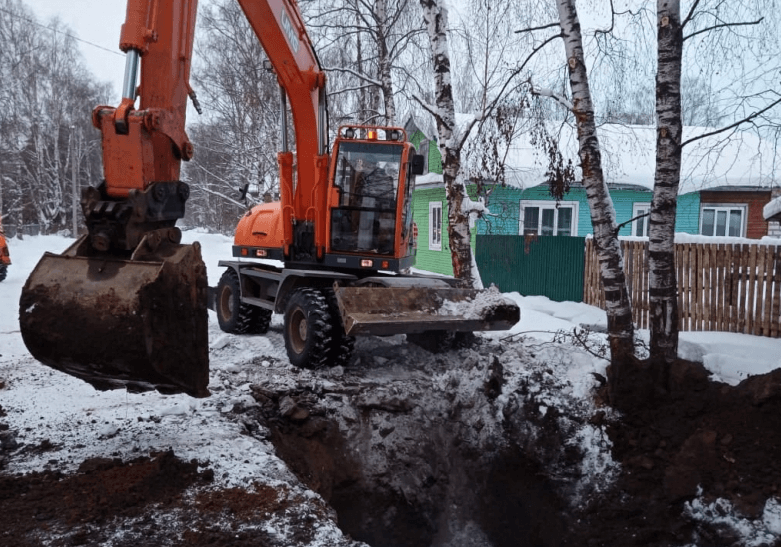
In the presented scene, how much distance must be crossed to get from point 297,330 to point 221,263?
3.17m

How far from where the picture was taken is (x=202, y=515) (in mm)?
3439

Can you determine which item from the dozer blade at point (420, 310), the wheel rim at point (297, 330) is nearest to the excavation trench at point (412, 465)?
the dozer blade at point (420, 310)

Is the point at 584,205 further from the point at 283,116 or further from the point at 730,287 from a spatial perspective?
the point at 283,116

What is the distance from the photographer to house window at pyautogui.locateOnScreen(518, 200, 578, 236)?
49.4 feet

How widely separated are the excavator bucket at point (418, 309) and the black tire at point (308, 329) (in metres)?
0.46

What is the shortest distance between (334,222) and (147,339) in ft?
12.8

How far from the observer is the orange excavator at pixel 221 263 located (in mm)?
3551

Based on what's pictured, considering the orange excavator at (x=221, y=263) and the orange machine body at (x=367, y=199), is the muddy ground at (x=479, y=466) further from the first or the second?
the orange machine body at (x=367, y=199)

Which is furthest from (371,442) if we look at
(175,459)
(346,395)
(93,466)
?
(93,466)

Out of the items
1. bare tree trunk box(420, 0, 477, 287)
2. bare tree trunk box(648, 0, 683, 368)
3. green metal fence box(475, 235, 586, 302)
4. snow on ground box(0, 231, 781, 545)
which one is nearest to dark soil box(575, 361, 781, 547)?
snow on ground box(0, 231, 781, 545)

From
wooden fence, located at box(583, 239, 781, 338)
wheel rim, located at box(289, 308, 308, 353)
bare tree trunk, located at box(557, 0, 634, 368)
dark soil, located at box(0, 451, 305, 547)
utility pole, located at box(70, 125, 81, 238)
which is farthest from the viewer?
utility pole, located at box(70, 125, 81, 238)

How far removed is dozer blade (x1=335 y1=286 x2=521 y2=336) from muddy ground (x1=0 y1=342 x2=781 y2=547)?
64cm

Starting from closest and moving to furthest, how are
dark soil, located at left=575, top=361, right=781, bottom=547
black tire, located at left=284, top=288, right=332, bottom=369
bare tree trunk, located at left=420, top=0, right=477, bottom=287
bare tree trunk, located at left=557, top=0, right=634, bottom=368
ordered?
dark soil, located at left=575, top=361, right=781, bottom=547, bare tree trunk, located at left=557, top=0, right=634, bottom=368, black tire, located at left=284, top=288, right=332, bottom=369, bare tree trunk, located at left=420, top=0, right=477, bottom=287

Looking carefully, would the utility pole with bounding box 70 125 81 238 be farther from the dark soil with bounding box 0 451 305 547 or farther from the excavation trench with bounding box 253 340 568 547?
the dark soil with bounding box 0 451 305 547
